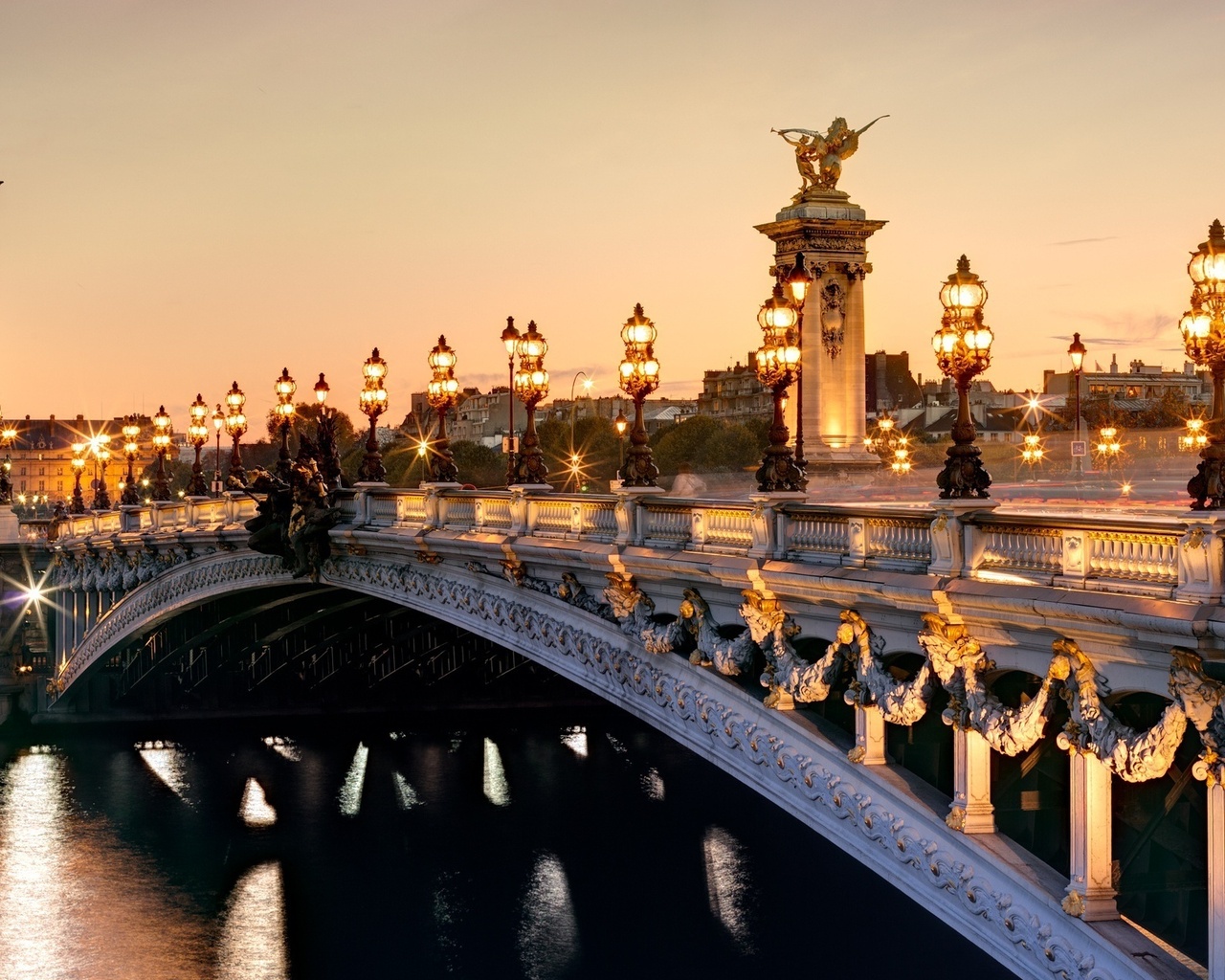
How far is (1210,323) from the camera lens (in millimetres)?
15867

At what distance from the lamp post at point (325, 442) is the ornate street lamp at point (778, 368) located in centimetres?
1952

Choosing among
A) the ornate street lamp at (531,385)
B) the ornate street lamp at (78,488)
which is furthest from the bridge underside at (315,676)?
the ornate street lamp at (531,385)

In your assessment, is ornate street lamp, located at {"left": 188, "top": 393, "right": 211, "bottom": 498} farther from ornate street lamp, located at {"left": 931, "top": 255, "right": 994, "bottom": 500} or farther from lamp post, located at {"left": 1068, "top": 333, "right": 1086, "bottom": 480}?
ornate street lamp, located at {"left": 931, "top": 255, "right": 994, "bottom": 500}

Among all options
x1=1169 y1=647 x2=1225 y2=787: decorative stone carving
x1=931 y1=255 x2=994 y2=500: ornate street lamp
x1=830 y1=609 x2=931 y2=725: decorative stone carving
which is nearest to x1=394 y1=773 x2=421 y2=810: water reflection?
x1=830 y1=609 x2=931 y2=725: decorative stone carving

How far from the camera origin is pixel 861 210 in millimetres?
54156

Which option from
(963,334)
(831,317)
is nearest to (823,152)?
(831,317)

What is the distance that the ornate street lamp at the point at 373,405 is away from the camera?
135ft

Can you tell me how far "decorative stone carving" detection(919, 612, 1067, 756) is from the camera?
1745cm

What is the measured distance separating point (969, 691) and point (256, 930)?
25.6 m

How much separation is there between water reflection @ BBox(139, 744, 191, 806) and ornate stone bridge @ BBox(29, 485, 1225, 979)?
2754 centimetres

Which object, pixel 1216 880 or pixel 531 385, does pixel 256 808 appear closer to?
pixel 531 385

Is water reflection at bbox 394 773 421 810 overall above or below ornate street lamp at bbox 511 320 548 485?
below

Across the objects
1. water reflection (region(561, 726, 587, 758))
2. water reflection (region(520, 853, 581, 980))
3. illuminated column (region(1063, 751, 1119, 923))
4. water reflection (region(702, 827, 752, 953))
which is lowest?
water reflection (region(520, 853, 581, 980))

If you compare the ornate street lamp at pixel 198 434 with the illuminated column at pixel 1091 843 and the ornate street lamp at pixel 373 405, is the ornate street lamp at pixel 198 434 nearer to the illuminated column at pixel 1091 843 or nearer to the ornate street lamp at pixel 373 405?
the ornate street lamp at pixel 373 405
